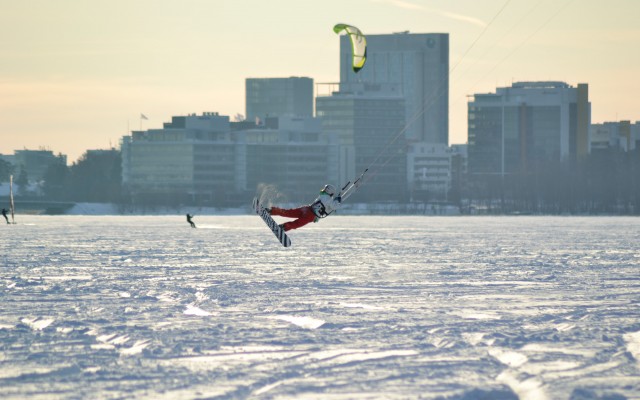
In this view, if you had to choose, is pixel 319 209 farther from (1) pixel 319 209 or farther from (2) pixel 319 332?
(2) pixel 319 332

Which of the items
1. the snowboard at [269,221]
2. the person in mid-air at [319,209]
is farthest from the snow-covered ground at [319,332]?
the person in mid-air at [319,209]

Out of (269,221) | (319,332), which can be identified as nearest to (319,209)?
(269,221)

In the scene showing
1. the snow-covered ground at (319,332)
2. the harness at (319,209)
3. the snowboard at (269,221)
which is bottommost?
the snow-covered ground at (319,332)

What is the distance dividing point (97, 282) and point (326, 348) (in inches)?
405

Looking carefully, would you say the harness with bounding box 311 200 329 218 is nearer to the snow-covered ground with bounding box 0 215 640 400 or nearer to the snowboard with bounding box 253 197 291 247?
the snow-covered ground with bounding box 0 215 640 400

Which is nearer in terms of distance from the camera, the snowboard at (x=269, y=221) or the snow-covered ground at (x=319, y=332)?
the snow-covered ground at (x=319, y=332)

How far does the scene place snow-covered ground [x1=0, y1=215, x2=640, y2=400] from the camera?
12.3 meters

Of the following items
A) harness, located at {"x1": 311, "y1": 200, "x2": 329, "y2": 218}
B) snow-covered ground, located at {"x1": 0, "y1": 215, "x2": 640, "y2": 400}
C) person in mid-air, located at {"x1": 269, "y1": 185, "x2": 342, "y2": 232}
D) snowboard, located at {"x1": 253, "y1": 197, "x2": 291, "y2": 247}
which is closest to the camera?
snow-covered ground, located at {"x1": 0, "y1": 215, "x2": 640, "y2": 400}

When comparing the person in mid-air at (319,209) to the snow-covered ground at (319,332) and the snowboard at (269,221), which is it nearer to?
the snow-covered ground at (319,332)

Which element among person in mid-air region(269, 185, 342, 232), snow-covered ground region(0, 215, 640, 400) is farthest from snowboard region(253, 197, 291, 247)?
person in mid-air region(269, 185, 342, 232)

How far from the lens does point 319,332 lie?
15.8 metres

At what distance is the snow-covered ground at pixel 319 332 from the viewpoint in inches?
486

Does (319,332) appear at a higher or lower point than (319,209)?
lower

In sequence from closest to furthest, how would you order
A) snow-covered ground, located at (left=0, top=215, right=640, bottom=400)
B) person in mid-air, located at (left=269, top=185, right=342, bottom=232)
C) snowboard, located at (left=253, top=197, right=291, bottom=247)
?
snow-covered ground, located at (left=0, top=215, right=640, bottom=400), person in mid-air, located at (left=269, top=185, right=342, bottom=232), snowboard, located at (left=253, top=197, right=291, bottom=247)
